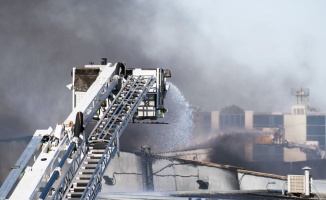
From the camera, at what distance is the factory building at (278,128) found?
119 m

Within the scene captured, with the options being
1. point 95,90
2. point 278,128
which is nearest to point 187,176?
point 95,90

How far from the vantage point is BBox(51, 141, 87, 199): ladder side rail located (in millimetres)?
22322

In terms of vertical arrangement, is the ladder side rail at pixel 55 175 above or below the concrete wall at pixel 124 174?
above

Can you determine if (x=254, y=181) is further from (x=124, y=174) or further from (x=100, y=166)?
(x=100, y=166)

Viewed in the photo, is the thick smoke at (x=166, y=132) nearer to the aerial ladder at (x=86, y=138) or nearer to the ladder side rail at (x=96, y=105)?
the aerial ladder at (x=86, y=138)

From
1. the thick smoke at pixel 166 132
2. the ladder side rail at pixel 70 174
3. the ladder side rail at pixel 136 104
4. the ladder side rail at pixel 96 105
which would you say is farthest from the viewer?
the thick smoke at pixel 166 132

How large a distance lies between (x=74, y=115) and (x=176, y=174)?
27.4m

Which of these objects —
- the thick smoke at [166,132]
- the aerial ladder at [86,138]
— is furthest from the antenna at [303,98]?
the aerial ladder at [86,138]

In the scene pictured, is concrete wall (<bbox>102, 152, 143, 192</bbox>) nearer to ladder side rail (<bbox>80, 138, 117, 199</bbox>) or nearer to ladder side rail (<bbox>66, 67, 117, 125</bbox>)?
ladder side rail (<bbox>66, 67, 117, 125</bbox>)

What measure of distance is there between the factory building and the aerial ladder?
245 feet

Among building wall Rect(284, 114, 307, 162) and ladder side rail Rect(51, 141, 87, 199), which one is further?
building wall Rect(284, 114, 307, 162)

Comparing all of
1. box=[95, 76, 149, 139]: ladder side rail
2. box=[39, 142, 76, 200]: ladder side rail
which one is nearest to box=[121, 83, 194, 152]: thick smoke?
box=[95, 76, 149, 139]: ladder side rail

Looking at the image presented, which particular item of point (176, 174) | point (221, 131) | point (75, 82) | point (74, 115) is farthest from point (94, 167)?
point (221, 131)

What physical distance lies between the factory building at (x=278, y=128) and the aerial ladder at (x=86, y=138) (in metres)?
74.7
